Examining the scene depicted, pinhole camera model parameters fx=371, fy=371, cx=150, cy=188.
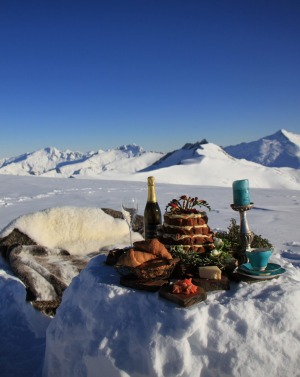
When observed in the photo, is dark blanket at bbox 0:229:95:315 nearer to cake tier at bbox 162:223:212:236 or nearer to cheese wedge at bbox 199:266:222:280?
cake tier at bbox 162:223:212:236

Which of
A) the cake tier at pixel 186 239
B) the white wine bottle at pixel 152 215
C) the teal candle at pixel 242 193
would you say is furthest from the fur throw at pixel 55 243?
the teal candle at pixel 242 193

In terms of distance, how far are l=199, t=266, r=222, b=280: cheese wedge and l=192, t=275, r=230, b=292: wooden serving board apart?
0.12ft

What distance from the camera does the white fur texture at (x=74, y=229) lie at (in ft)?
19.4

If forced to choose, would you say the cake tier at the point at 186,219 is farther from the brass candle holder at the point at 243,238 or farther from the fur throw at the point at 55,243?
the fur throw at the point at 55,243

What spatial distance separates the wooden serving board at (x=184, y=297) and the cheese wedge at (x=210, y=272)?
0.18 meters

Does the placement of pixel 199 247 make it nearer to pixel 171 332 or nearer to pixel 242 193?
→ pixel 242 193

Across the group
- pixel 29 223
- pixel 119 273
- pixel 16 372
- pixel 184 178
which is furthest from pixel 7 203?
pixel 184 178

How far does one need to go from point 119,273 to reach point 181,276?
492mm

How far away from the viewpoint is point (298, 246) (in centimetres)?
729

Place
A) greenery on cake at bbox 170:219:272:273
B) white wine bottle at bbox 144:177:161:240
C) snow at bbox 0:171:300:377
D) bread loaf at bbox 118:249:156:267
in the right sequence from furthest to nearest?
white wine bottle at bbox 144:177:161:240 < greenery on cake at bbox 170:219:272:273 < bread loaf at bbox 118:249:156:267 < snow at bbox 0:171:300:377

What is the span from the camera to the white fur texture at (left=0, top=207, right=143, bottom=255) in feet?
19.4

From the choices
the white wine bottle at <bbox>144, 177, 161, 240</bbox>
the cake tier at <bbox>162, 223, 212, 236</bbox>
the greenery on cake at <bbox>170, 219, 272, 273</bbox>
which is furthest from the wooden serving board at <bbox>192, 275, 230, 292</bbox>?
the white wine bottle at <bbox>144, 177, 161, 240</bbox>

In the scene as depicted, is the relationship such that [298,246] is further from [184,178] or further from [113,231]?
[184,178]

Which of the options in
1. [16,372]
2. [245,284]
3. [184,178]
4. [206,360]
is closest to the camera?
[206,360]
